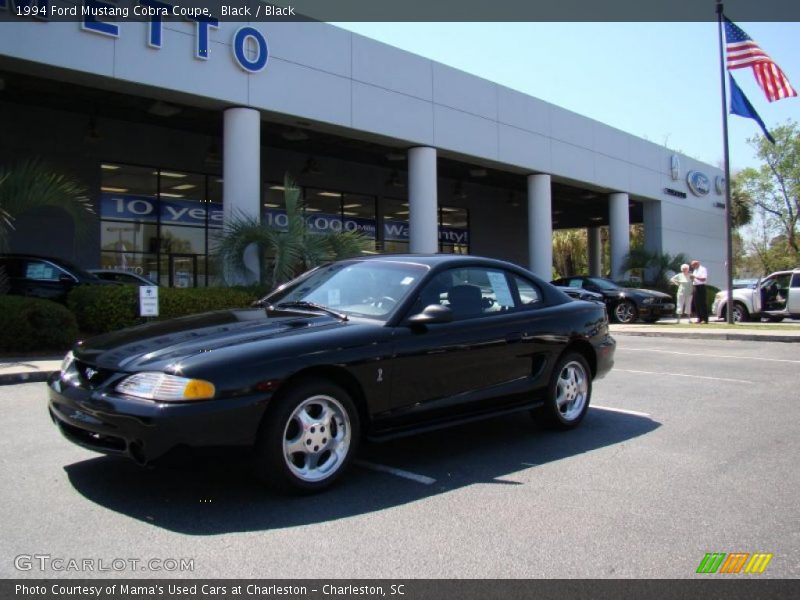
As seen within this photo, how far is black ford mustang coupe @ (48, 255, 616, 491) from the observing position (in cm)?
363

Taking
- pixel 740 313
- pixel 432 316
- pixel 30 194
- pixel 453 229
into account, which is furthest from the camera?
pixel 453 229

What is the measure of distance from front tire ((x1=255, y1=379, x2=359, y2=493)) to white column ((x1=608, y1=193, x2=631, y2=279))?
2597 centimetres

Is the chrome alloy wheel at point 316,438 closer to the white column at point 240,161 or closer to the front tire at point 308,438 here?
the front tire at point 308,438

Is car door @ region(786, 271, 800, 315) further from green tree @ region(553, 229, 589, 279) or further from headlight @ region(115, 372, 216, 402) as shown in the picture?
green tree @ region(553, 229, 589, 279)

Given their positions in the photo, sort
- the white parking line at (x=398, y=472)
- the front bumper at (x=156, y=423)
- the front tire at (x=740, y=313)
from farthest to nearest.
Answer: the front tire at (x=740, y=313)
the white parking line at (x=398, y=472)
the front bumper at (x=156, y=423)

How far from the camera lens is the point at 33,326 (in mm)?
10289

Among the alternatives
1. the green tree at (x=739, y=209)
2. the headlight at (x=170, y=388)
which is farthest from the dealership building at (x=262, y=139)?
the green tree at (x=739, y=209)

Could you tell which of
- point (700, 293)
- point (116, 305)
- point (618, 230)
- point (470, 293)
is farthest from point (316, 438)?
point (618, 230)

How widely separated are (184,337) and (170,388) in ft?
1.95

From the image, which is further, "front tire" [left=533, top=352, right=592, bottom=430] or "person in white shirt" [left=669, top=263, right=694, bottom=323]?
"person in white shirt" [left=669, top=263, right=694, bottom=323]

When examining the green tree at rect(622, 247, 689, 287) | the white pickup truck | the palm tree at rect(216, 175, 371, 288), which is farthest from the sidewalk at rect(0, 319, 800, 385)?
the green tree at rect(622, 247, 689, 287)

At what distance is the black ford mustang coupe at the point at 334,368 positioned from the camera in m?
3.63

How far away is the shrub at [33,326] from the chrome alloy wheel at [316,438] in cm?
800

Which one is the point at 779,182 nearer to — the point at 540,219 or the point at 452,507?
the point at 540,219
